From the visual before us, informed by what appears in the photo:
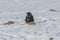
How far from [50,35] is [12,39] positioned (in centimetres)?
115

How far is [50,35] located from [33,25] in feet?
6.02

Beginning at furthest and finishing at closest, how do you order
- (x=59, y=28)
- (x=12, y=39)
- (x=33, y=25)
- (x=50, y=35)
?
(x=33, y=25) < (x=59, y=28) < (x=50, y=35) < (x=12, y=39)

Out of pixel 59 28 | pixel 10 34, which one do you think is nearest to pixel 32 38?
pixel 10 34

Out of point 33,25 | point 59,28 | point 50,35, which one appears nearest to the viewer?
point 50,35

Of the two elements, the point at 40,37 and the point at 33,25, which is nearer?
the point at 40,37

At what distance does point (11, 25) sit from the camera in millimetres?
9922

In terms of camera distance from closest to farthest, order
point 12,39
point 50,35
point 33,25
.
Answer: point 12,39 → point 50,35 → point 33,25

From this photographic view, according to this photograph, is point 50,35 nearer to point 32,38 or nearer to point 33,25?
point 32,38

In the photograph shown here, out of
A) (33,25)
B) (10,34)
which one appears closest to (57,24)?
(33,25)

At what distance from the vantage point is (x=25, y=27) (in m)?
9.38

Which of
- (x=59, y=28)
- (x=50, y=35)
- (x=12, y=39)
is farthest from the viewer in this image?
(x=59, y=28)

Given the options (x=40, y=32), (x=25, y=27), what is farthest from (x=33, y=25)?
(x=40, y=32)

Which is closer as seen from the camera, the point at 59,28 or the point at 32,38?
the point at 32,38

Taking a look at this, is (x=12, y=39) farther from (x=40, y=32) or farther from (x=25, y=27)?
(x=25, y=27)
